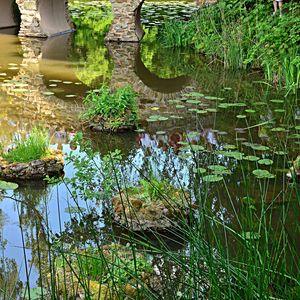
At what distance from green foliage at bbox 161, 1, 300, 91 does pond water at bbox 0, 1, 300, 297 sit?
0.28 metres

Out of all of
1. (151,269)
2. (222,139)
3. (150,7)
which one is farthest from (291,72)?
(150,7)

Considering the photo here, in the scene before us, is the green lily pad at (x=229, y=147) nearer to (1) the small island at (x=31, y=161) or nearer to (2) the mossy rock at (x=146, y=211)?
(2) the mossy rock at (x=146, y=211)

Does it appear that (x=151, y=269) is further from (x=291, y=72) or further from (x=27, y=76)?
(x=27, y=76)

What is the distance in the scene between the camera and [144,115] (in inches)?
323

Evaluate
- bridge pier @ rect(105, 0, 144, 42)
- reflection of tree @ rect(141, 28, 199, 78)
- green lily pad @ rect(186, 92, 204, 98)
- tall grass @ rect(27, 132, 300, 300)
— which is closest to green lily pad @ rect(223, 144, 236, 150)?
tall grass @ rect(27, 132, 300, 300)

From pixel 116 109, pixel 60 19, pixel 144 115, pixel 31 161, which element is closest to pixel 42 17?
pixel 60 19

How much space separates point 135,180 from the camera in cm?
570

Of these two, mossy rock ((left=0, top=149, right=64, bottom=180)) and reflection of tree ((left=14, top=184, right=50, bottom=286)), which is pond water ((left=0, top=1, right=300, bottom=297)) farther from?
mossy rock ((left=0, top=149, right=64, bottom=180))

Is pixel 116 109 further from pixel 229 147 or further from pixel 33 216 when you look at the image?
pixel 33 216

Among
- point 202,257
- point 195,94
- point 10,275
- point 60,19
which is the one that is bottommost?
point 10,275

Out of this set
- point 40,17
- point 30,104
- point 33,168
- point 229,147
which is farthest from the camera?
point 40,17

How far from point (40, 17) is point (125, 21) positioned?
216 centimetres

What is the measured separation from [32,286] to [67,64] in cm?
835

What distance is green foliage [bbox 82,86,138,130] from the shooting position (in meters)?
7.33
